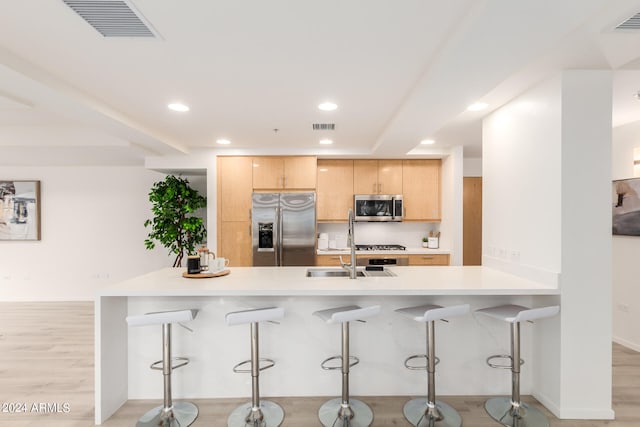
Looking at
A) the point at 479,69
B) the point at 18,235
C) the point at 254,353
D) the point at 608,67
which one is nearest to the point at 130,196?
the point at 18,235

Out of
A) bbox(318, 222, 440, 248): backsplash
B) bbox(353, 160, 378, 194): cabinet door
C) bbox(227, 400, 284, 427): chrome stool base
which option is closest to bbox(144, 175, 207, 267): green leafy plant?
bbox(318, 222, 440, 248): backsplash

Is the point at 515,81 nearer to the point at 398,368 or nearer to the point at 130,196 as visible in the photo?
the point at 398,368

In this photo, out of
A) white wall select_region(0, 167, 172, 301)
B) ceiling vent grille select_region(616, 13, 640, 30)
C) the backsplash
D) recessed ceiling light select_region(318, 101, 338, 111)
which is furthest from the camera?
white wall select_region(0, 167, 172, 301)

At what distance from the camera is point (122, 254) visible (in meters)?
5.51

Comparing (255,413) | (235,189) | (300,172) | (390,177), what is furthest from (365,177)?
(255,413)

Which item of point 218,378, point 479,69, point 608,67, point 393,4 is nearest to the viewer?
point 393,4

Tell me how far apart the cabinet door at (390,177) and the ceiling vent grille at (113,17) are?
12.1 feet

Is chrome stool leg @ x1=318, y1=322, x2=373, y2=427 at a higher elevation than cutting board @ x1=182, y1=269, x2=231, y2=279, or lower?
lower

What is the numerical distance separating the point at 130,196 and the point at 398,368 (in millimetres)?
5078

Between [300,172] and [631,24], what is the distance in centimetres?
360

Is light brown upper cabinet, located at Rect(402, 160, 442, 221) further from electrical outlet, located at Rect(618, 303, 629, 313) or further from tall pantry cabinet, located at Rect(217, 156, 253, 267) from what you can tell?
tall pantry cabinet, located at Rect(217, 156, 253, 267)

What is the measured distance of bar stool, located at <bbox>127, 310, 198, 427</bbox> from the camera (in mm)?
2113

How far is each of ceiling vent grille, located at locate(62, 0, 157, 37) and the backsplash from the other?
389cm

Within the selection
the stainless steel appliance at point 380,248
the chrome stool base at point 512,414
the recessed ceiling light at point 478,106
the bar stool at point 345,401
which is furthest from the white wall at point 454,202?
the bar stool at point 345,401
